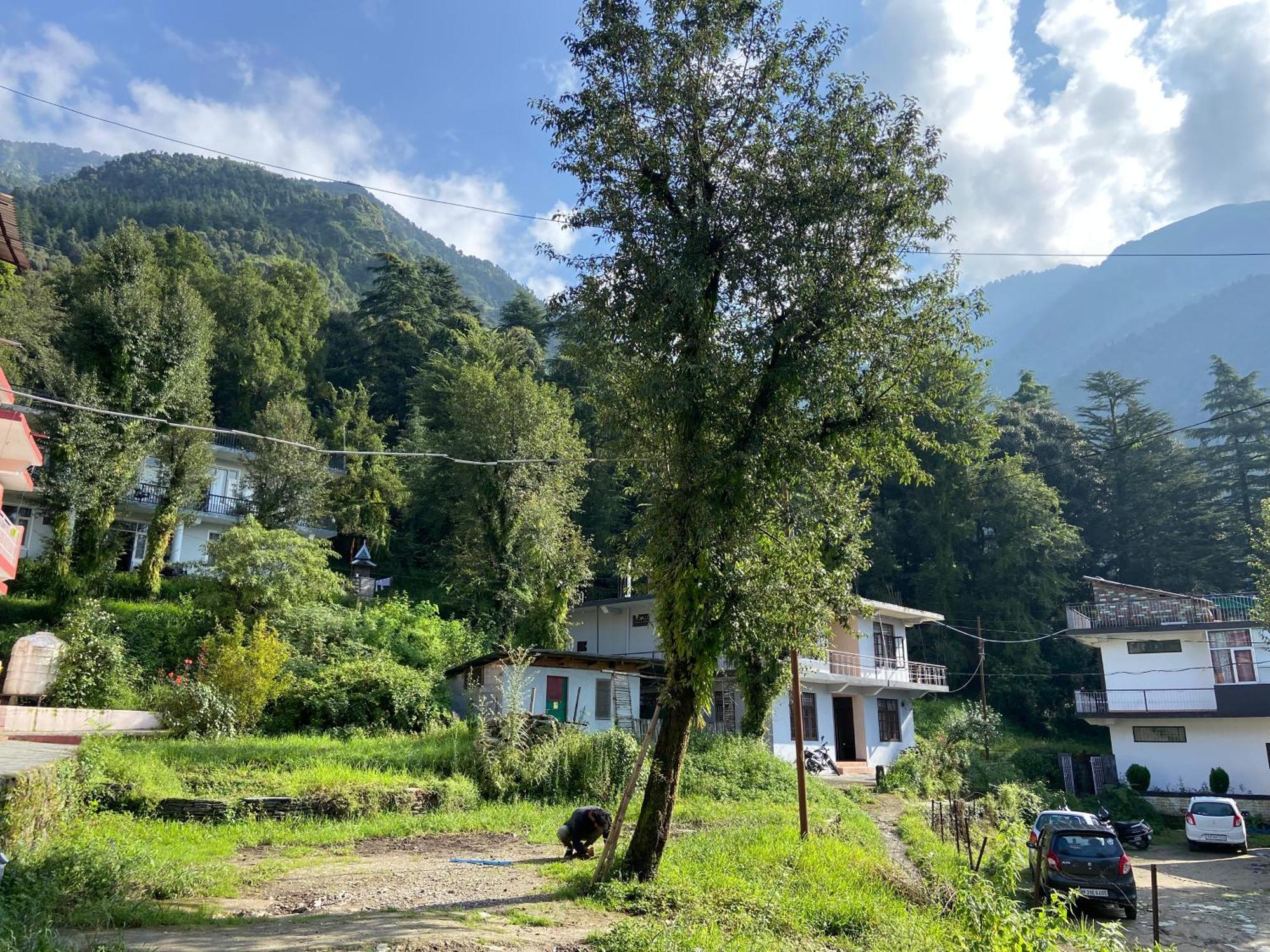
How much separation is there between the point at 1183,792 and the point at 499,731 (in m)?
29.6

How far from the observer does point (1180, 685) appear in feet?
109

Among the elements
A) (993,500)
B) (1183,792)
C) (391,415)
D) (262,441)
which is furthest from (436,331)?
(1183,792)

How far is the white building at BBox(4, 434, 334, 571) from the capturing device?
32.3 meters

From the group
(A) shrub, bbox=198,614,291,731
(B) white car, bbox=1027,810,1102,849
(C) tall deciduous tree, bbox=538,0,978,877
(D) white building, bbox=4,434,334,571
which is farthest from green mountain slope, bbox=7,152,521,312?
(B) white car, bbox=1027,810,1102,849

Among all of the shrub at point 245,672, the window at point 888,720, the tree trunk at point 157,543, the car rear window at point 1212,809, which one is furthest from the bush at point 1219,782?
the tree trunk at point 157,543

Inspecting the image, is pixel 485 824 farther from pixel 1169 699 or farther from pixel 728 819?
pixel 1169 699

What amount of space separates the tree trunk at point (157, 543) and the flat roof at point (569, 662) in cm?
1274

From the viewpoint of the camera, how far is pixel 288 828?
531 inches

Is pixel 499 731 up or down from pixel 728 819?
up

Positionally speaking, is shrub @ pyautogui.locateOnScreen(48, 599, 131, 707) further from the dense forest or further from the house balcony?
the house balcony

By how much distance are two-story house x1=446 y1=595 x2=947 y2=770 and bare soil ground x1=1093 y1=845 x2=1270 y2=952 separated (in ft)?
32.9

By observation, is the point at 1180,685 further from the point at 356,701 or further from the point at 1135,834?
the point at 356,701

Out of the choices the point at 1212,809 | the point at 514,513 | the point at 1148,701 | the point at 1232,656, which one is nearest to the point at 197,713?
the point at 514,513

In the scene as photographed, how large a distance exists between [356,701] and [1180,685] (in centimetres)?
3266
